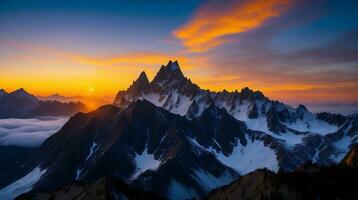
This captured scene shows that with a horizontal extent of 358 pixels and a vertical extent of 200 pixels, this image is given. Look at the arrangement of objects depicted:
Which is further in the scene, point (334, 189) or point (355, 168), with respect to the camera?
point (355, 168)

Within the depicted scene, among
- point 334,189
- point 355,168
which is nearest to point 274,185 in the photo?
point 334,189

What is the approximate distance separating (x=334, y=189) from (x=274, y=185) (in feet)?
79.5

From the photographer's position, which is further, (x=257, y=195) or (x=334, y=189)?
(x=257, y=195)

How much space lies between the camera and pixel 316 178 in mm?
192625

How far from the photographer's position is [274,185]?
193m

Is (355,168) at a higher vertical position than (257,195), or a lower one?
higher

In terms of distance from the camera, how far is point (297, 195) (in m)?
182

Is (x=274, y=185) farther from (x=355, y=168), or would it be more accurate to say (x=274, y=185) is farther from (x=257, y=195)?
(x=355, y=168)

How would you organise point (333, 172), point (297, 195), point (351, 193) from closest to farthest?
point (351, 193) → point (297, 195) → point (333, 172)

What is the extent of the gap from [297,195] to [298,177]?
11270mm

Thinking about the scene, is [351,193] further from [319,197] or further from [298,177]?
[298,177]

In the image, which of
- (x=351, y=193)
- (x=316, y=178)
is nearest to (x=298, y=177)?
(x=316, y=178)

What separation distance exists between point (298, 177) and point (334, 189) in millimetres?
15454

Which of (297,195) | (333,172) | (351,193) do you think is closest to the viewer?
(351,193)
